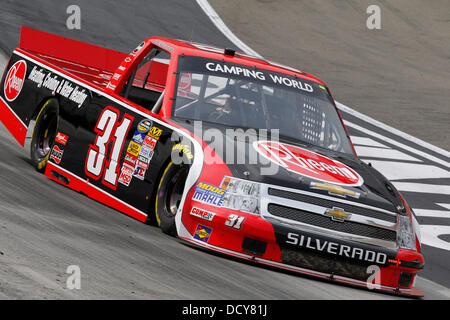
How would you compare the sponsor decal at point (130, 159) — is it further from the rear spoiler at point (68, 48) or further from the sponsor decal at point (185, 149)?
the rear spoiler at point (68, 48)

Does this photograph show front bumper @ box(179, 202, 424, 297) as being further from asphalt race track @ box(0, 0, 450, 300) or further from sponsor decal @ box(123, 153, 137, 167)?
sponsor decal @ box(123, 153, 137, 167)

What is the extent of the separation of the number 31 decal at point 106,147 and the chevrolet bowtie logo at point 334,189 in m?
1.93

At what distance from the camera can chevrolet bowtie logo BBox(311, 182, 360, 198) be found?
19.3 ft

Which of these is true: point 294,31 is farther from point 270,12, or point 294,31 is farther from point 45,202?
point 45,202

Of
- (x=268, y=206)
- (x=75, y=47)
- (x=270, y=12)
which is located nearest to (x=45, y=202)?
(x=268, y=206)

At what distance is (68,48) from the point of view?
1077 centimetres

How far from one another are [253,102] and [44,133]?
2503mm

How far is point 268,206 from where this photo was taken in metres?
5.79

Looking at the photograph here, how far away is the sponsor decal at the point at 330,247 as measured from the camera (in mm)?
5723

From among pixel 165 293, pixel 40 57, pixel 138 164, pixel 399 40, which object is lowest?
pixel 165 293

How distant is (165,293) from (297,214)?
165 centimetres

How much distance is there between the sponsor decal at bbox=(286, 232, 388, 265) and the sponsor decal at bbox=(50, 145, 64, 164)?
2.99m

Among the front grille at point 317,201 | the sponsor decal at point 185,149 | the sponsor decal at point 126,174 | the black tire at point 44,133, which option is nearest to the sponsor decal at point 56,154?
the black tire at point 44,133

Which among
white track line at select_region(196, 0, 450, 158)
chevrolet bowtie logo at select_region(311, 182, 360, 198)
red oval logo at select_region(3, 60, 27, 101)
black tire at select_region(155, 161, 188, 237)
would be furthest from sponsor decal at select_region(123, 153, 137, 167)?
white track line at select_region(196, 0, 450, 158)
